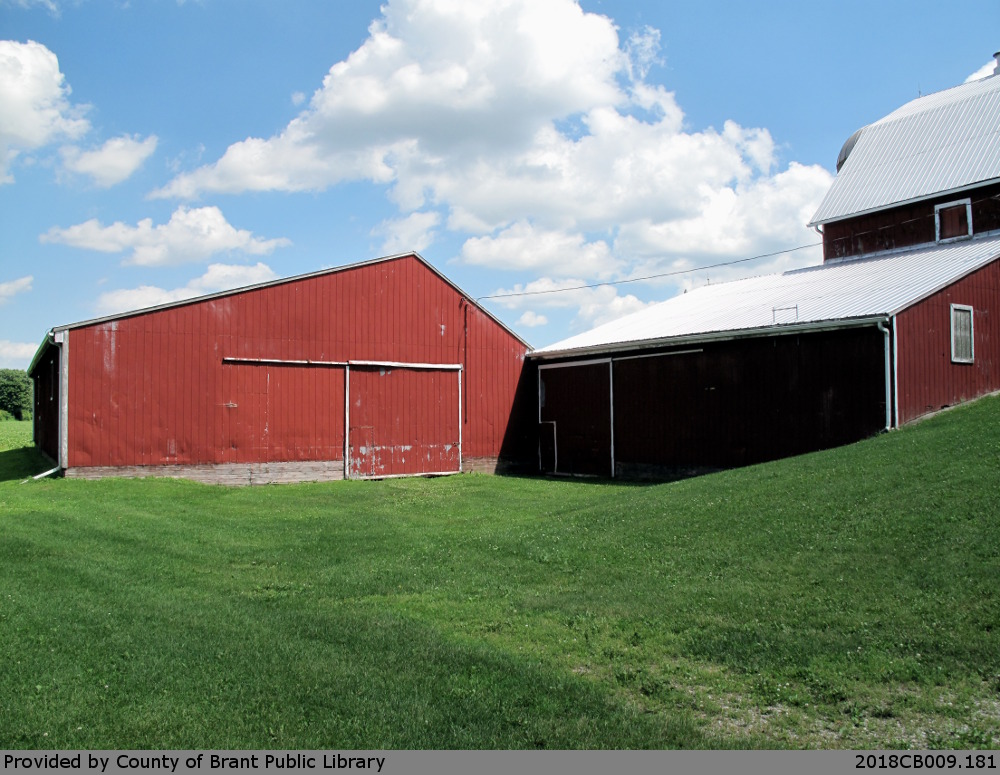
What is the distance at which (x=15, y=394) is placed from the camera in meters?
89.6

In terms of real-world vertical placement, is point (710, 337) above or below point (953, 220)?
below

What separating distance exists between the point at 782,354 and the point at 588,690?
16229mm

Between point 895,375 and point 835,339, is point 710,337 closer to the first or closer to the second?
point 835,339

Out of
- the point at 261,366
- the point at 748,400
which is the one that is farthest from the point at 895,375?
the point at 261,366

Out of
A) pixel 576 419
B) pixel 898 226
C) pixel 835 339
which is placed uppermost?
pixel 898 226

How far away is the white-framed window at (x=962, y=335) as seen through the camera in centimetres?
1980

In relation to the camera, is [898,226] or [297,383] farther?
[898,226]

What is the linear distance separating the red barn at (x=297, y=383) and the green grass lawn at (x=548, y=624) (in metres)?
7.10

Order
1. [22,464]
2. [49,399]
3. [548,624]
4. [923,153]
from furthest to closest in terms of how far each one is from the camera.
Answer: [923,153] < [49,399] < [22,464] < [548,624]

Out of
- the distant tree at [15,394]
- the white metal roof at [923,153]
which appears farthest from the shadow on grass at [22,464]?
the distant tree at [15,394]

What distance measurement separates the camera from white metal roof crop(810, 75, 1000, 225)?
26.5 metres

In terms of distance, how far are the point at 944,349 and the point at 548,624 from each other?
15907 millimetres

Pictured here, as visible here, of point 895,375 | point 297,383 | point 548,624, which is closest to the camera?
point 548,624

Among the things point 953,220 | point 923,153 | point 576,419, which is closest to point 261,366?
point 576,419
